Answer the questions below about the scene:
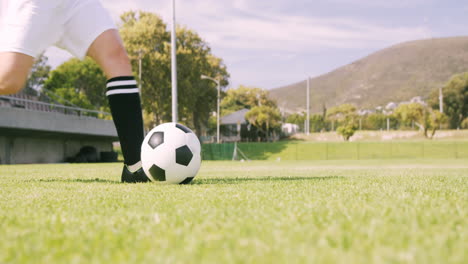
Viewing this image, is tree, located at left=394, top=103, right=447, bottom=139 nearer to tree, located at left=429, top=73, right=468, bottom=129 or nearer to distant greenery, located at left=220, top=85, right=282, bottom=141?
distant greenery, located at left=220, top=85, right=282, bottom=141

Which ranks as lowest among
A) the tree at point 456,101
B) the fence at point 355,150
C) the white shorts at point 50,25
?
the fence at point 355,150

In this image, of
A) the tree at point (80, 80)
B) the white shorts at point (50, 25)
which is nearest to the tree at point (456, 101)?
the tree at point (80, 80)

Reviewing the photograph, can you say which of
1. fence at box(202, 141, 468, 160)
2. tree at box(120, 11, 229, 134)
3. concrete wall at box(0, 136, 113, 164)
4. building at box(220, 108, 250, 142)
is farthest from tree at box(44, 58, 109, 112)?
building at box(220, 108, 250, 142)

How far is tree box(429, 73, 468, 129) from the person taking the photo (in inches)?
3209

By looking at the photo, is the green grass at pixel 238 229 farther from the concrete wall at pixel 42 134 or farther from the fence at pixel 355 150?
the fence at pixel 355 150

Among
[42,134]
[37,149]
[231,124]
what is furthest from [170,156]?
[231,124]

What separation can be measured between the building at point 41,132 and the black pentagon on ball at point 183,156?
18.9 meters

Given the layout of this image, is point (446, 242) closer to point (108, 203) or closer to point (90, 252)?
point (90, 252)

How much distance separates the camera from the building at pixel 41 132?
23.8m

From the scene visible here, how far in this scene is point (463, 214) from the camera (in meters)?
2.43

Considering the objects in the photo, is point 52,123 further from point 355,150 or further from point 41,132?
point 355,150

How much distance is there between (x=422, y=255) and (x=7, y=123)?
24437mm

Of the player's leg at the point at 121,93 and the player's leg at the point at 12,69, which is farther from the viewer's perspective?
the player's leg at the point at 121,93

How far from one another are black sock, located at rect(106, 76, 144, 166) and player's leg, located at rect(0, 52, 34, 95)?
89 cm
